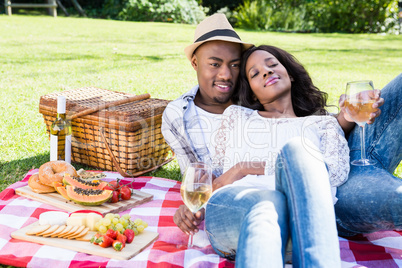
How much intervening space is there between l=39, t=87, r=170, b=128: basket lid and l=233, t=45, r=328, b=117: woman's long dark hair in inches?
35.7

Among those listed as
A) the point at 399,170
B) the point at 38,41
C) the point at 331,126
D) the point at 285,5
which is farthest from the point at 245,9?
the point at 331,126

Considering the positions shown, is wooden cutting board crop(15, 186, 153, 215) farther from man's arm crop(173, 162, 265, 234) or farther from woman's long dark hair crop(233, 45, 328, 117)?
woman's long dark hair crop(233, 45, 328, 117)

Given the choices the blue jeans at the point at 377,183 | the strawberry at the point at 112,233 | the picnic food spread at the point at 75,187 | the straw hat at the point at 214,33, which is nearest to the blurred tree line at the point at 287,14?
the straw hat at the point at 214,33

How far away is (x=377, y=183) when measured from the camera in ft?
8.56

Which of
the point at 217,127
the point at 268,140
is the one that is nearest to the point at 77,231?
the point at 217,127

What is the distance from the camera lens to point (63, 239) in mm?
2613

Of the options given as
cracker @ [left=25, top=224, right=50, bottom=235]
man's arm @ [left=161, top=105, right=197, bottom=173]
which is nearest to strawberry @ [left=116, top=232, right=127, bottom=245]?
cracker @ [left=25, top=224, right=50, bottom=235]

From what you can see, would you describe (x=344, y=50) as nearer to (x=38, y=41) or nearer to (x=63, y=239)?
(x=38, y=41)

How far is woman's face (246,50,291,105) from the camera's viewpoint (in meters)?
3.07

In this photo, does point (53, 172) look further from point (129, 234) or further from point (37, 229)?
point (129, 234)

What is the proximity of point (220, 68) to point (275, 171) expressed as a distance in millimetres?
1298

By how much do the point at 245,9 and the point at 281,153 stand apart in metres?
17.1

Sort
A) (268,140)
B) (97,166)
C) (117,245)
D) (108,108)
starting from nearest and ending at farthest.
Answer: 1. (117,245)
2. (268,140)
3. (108,108)
4. (97,166)

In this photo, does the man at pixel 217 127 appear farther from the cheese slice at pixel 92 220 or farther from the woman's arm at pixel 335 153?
the cheese slice at pixel 92 220
